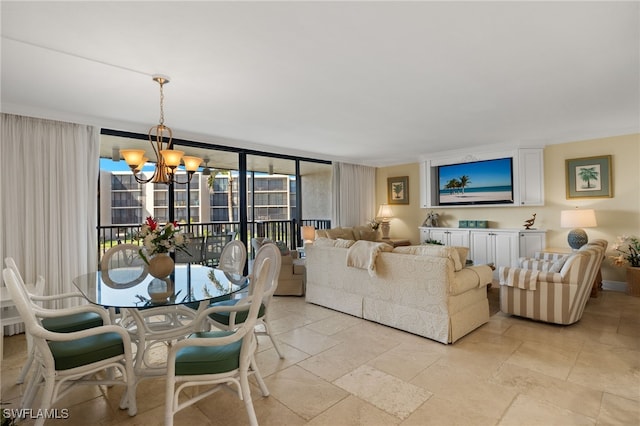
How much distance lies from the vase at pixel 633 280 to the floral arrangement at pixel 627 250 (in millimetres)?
119

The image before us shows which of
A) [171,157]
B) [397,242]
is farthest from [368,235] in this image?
[171,157]

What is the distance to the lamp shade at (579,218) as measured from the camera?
4.75m

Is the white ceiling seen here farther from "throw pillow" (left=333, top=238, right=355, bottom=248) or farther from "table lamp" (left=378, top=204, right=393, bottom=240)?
"table lamp" (left=378, top=204, right=393, bottom=240)

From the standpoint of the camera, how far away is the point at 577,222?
15.7 feet

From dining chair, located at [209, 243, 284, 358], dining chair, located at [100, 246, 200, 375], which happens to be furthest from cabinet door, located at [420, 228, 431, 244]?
dining chair, located at [100, 246, 200, 375]

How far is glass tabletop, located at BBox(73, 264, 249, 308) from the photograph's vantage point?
2182mm

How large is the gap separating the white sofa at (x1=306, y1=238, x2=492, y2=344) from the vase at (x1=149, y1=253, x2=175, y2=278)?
2011mm

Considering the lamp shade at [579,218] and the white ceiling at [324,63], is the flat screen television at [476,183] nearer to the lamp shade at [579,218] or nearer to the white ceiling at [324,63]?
the lamp shade at [579,218]

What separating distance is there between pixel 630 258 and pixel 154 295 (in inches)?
244

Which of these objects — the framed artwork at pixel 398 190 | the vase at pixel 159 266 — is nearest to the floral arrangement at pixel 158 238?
the vase at pixel 159 266

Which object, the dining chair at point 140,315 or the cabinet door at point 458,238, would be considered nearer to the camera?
the dining chair at point 140,315

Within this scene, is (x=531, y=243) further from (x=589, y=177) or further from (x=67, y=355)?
(x=67, y=355)

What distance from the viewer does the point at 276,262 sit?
2805mm

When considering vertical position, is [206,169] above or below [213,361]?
above
